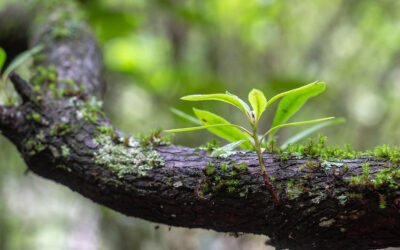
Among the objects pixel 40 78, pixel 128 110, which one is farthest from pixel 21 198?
pixel 40 78

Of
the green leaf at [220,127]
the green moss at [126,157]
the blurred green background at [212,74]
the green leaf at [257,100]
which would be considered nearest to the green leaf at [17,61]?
the green moss at [126,157]

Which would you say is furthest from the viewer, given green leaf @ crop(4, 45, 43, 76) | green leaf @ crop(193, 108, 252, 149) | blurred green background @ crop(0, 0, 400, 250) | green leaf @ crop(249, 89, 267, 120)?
blurred green background @ crop(0, 0, 400, 250)

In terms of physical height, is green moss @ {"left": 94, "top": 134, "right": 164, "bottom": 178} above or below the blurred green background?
below

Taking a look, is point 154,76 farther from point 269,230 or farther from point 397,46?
point 269,230

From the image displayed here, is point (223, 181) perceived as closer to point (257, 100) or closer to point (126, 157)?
point (257, 100)

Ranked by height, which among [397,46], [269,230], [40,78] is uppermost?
[397,46]

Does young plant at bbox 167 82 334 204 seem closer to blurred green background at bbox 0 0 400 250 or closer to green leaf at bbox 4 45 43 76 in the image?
green leaf at bbox 4 45 43 76

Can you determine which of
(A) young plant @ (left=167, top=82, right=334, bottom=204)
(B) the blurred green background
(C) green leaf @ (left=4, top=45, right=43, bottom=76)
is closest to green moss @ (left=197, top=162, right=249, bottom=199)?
(A) young plant @ (left=167, top=82, right=334, bottom=204)
